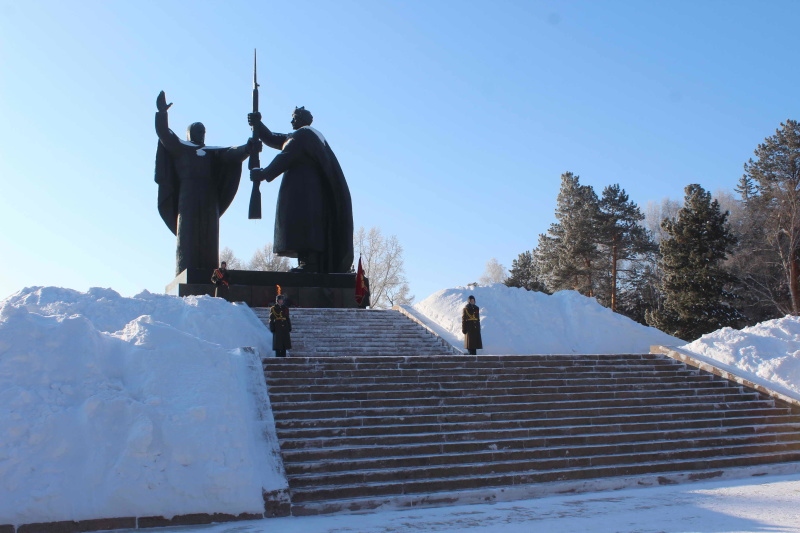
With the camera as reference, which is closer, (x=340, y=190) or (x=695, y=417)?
(x=695, y=417)

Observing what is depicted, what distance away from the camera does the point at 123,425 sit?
6.96 m

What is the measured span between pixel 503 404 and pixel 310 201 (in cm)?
992

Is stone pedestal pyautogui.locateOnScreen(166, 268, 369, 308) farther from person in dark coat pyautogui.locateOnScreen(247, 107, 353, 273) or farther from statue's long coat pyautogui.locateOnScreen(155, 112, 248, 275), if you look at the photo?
person in dark coat pyautogui.locateOnScreen(247, 107, 353, 273)

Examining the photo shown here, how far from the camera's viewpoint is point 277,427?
8234 mm

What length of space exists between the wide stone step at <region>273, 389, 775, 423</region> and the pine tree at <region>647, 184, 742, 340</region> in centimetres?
1617

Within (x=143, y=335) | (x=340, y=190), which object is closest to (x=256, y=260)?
(x=340, y=190)

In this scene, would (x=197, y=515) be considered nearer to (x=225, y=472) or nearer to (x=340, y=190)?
(x=225, y=472)

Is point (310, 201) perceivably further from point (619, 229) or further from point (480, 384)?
point (619, 229)

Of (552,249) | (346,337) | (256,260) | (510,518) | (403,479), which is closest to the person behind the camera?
(510,518)

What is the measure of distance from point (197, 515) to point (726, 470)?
6.13 metres

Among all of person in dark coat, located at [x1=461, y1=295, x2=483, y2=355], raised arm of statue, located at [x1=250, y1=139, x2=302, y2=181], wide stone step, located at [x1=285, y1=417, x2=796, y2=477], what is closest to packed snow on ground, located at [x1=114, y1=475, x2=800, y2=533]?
wide stone step, located at [x1=285, y1=417, x2=796, y2=477]

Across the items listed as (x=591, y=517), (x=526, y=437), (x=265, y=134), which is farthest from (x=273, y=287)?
(x=591, y=517)

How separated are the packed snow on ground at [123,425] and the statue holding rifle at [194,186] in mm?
9087

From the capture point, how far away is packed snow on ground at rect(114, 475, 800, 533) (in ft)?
19.6
